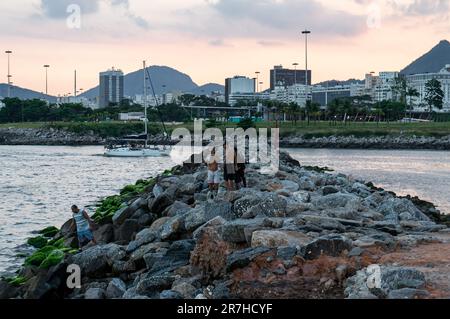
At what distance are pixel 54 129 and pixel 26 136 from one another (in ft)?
22.3

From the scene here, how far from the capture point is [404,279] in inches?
365

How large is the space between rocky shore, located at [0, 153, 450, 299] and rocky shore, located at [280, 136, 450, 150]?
85.6 meters

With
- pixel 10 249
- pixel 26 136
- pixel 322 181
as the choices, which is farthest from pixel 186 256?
pixel 26 136

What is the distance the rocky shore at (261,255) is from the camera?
9688 mm

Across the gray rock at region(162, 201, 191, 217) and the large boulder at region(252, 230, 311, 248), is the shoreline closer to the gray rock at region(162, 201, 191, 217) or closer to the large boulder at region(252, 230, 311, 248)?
the gray rock at region(162, 201, 191, 217)

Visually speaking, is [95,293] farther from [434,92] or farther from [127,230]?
[434,92]

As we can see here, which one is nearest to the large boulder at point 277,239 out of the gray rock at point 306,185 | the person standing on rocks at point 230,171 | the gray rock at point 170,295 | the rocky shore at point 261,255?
the rocky shore at point 261,255

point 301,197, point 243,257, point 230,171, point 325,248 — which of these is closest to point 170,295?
point 243,257

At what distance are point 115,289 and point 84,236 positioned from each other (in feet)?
18.7

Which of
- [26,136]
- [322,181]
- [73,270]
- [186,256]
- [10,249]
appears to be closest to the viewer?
[186,256]

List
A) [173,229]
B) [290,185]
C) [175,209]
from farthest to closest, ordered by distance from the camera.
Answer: [290,185]
[175,209]
[173,229]

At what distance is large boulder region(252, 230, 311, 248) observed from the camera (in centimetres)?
1155

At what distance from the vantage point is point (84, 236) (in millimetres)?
17406
